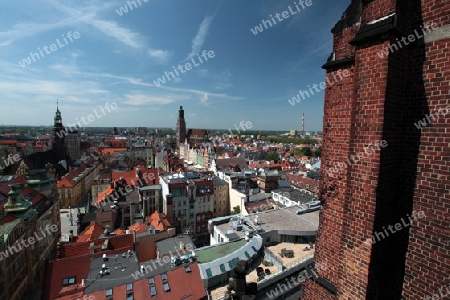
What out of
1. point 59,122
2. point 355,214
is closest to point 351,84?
point 355,214

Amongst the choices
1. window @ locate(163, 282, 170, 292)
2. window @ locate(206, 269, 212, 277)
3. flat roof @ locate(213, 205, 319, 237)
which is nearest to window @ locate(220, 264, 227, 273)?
window @ locate(206, 269, 212, 277)

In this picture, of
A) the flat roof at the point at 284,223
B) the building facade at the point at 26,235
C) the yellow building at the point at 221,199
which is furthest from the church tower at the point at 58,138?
the flat roof at the point at 284,223

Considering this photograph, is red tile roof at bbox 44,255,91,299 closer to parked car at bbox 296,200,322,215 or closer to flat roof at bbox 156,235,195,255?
flat roof at bbox 156,235,195,255

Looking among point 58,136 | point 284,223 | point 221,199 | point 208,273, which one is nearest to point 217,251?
point 208,273

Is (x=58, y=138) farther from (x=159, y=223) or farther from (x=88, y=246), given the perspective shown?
(x=88, y=246)

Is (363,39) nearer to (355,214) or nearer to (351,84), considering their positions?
(351,84)

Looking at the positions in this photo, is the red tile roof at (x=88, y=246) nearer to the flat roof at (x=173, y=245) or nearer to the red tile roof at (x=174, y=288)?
the flat roof at (x=173, y=245)

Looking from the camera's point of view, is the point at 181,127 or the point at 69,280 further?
the point at 181,127

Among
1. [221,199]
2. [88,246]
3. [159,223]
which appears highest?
[88,246]
